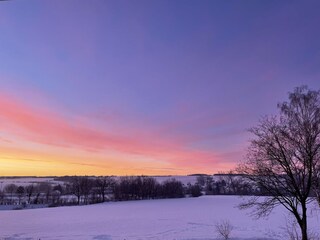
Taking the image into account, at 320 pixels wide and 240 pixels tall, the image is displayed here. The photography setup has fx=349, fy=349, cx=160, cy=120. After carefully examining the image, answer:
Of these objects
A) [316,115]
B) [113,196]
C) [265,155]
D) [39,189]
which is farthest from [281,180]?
[39,189]

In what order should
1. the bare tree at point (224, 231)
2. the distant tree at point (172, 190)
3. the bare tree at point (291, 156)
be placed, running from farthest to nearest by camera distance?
the distant tree at point (172, 190) → the bare tree at point (224, 231) → the bare tree at point (291, 156)

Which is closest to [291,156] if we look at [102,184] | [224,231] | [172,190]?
[224,231]

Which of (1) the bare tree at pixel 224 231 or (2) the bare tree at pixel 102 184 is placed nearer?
(1) the bare tree at pixel 224 231

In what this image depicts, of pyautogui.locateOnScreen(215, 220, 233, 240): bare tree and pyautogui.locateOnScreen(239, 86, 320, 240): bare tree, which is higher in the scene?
pyautogui.locateOnScreen(239, 86, 320, 240): bare tree

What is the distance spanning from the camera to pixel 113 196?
115812mm

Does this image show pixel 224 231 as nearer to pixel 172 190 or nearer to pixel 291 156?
pixel 291 156

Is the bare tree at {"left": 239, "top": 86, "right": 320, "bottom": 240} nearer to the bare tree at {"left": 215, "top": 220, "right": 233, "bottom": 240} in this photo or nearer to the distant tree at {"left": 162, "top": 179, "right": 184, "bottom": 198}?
the bare tree at {"left": 215, "top": 220, "right": 233, "bottom": 240}

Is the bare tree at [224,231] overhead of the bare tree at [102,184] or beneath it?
beneath

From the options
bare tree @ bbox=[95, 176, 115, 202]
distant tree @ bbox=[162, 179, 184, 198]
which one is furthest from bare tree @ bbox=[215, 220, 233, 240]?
distant tree @ bbox=[162, 179, 184, 198]

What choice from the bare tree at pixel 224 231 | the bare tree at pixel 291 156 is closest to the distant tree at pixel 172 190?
the bare tree at pixel 224 231

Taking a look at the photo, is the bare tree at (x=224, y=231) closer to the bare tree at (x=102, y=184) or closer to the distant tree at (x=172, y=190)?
the bare tree at (x=102, y=184)

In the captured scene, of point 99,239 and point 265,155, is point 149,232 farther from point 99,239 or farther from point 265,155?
point 265,155

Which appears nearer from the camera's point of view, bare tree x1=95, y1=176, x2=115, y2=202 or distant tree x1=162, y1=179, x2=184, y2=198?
bare tree x1=95, y1=176, x2=115, y2=202

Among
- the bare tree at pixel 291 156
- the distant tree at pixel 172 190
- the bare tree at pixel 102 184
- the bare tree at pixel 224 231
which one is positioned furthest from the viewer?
the distant tree at pixel 172 190
